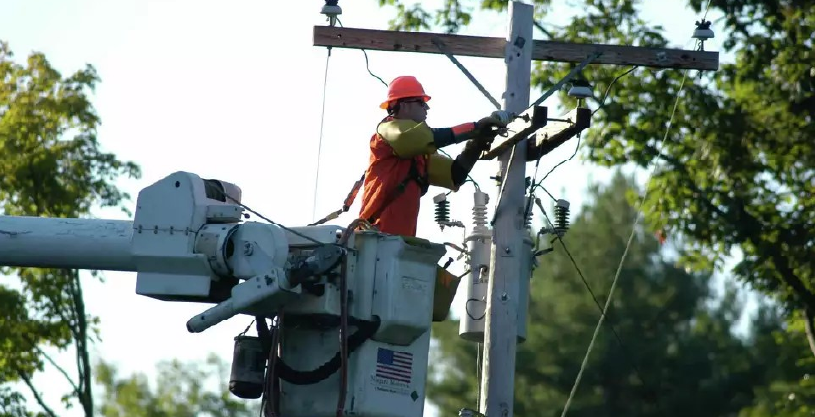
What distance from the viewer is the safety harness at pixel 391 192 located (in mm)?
11180

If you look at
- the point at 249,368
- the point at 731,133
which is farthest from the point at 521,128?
the point at 731,133

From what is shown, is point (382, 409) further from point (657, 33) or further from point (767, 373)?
point (767, 373)

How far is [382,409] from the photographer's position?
32.9 feet

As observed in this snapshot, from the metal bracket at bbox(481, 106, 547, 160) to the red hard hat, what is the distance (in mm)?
758

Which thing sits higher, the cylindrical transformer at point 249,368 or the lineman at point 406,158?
the lineman at point 406,158

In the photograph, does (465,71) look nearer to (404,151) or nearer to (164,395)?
(404,151)

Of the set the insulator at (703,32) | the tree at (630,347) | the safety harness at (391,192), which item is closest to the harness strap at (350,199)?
the safety harness at (391,192)

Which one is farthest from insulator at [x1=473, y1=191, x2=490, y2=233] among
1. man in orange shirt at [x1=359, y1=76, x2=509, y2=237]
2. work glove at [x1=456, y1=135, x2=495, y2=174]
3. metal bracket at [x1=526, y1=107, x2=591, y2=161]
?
man in orange shirt at [x1=359, y1=76, x2=509, y2=237]

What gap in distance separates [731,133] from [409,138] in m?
12.2

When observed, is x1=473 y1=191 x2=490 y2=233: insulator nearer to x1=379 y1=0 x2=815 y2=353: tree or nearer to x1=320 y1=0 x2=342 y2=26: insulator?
x1=320 y1=0 x2=342 y2=26: insulator

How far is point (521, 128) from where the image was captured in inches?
484

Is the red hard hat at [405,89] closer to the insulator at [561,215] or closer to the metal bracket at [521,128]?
the metal bracket at [521,128]

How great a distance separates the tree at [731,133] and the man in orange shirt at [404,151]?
1075 cm

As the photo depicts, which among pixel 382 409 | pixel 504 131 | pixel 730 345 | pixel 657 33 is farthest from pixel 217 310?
pixel 730 345
